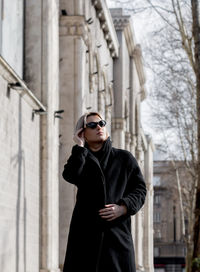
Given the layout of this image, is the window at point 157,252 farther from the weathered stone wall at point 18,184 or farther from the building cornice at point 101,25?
the weathered stone wall at point 18,184

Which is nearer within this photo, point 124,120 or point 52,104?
point 52,104

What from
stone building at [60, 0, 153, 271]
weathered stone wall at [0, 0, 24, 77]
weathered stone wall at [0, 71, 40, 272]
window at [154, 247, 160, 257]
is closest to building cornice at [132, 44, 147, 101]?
stone building at [60, 0, 153, 271]

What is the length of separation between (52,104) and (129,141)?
19.5 metres

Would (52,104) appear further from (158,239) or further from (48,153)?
(158,239)

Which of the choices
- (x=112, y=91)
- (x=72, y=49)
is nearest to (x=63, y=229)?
(x=72, y=49)

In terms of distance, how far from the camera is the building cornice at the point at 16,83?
1108 cm

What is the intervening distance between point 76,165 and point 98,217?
36 cm

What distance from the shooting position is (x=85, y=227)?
18.2ft

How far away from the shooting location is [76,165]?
564cm

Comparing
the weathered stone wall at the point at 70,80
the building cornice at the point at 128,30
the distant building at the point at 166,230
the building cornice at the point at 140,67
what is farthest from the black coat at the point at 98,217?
the distant building at the point at 166,230

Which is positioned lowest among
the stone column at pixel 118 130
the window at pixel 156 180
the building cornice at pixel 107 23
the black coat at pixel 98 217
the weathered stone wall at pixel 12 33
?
the black coat at pixel 98 217

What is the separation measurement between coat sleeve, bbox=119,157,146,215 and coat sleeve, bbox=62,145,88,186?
1.06ft

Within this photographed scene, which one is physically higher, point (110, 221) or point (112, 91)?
point (112, 91)

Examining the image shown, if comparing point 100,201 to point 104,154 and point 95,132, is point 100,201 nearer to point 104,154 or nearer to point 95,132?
point 104,154
